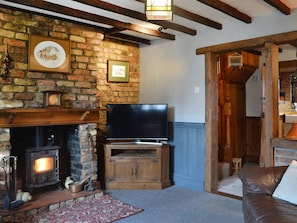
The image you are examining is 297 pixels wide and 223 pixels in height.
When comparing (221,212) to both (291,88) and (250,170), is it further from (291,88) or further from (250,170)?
(291,88)

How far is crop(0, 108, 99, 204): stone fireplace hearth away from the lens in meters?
3.65

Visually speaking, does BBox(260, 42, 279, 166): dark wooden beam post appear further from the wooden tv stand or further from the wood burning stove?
the wood burning stove

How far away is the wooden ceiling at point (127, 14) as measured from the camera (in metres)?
3.25

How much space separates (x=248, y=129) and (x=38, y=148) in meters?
4.69

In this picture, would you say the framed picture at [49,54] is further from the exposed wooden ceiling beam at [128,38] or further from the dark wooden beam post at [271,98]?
the dark wooden beam post at [271,98]

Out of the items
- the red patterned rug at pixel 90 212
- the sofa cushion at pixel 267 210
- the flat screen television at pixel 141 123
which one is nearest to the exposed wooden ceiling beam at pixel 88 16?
the flat screen television at pixel 141 123

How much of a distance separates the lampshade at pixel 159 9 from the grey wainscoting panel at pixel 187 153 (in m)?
2.53

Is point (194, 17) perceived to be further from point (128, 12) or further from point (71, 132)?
point (71, 132)

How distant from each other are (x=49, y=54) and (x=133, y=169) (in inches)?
82.0

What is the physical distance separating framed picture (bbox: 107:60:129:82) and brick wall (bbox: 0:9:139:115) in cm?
8

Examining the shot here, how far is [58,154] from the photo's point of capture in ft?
13.4

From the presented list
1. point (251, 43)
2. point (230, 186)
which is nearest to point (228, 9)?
point (251, 43)

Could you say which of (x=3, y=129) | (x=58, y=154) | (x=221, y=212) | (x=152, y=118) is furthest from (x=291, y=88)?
(x=3, y=129)

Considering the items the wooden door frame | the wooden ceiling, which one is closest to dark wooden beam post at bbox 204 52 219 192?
the wooden door frame
